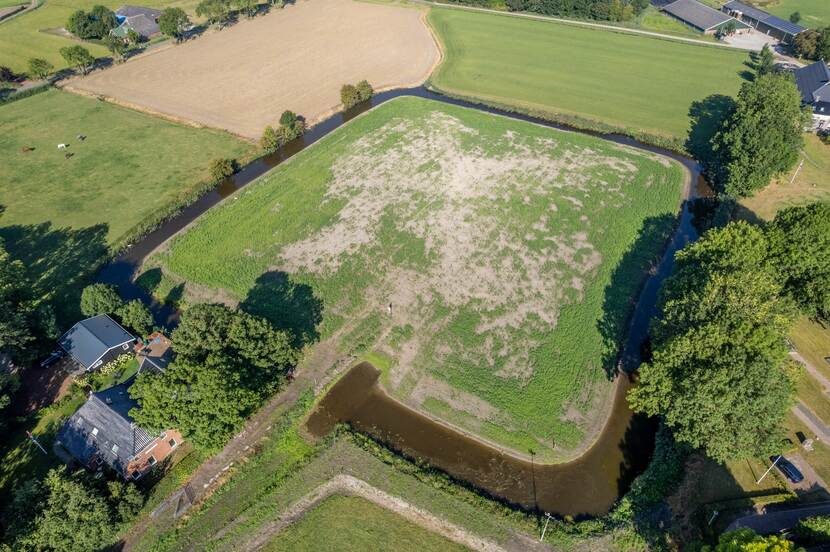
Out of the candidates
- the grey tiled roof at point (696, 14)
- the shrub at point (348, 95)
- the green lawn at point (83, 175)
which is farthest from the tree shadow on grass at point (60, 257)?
the grey tiled roof at point (696, 14)

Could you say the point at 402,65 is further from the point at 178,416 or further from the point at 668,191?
the point at 178,416

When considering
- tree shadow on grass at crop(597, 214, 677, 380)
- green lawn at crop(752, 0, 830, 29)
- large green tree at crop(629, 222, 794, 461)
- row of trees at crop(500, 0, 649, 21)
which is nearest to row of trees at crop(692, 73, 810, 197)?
tree shadow on grass at crop(597, 214, 677, 380)

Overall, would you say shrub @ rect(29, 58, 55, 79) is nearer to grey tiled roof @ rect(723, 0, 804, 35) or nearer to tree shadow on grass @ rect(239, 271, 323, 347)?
tree shadow on grass @ rect(239, 271, 323, 347)

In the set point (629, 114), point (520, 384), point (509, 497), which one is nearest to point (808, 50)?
point (629, 114)

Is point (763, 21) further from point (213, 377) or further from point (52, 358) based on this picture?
point (52, 358)

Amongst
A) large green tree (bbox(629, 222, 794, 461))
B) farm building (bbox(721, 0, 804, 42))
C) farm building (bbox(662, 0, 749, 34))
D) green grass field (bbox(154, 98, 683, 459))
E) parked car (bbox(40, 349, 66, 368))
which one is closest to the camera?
large green tree (bbox(629, 222, 794, 461))
